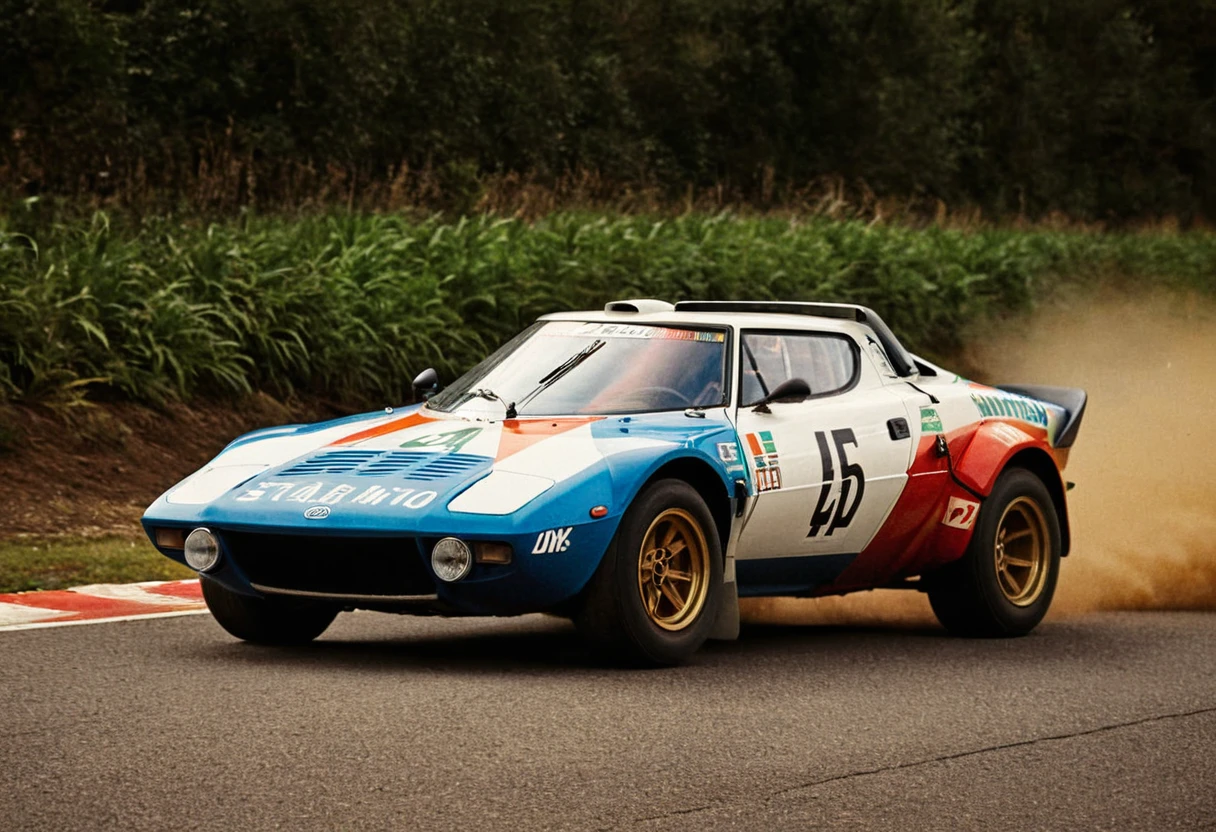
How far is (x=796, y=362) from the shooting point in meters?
8.67

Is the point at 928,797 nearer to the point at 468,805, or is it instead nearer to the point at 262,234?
the point at 468,805

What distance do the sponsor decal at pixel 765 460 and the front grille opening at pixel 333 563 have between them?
5.21 ft

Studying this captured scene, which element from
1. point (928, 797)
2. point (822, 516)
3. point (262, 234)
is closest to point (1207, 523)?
point (822, 516)

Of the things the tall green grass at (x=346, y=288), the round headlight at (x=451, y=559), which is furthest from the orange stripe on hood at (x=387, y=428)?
the tall green grass at (x=346, y=288)

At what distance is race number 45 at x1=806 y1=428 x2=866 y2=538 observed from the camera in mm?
8281

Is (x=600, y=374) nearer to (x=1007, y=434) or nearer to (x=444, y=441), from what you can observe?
(x=444, y=441)

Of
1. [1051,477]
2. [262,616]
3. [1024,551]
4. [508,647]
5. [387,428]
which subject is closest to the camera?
[262,616]

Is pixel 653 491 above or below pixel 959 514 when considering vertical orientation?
above

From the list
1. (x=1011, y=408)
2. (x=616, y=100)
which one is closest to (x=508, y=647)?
(x=1011, y=408)

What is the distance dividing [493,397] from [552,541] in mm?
1454

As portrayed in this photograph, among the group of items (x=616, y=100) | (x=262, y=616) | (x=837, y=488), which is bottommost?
(x=262, y=616)

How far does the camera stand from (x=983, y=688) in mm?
7484

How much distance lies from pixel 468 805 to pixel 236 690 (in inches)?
74.8

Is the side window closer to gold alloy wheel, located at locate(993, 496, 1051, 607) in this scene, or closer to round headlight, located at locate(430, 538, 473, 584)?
gold alloy wheel, located at locate(993, 496, 1051, 607)
